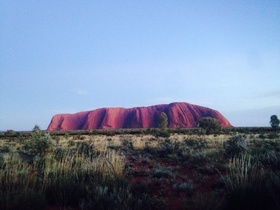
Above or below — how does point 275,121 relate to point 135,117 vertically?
below

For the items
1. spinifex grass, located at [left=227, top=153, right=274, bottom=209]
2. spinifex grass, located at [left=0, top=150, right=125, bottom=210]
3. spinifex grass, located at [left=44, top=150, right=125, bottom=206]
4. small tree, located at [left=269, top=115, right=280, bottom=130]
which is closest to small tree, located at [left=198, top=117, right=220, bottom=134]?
small tree, located at [left=269, top=115, right=280, bottom=130]

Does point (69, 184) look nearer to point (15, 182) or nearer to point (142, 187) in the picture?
point (15, 182)

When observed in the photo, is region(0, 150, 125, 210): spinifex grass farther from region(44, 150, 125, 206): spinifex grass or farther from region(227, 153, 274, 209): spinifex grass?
region(227, 153, 274, 209): spinifex grass

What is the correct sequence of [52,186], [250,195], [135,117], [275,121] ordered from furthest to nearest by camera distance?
[135,117], [275,121], [52,186], [250,195]

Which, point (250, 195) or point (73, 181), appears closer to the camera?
point (250, 195)

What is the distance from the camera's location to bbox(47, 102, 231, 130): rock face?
123 metres

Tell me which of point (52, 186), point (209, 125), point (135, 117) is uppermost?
point (135, 117)

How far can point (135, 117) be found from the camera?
132 meters

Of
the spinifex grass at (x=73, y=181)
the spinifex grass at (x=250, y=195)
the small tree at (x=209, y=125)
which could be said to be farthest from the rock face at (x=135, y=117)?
the spinifex grass at (x=250, y=195)

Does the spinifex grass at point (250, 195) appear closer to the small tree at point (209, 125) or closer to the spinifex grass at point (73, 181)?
the spinifex grass at point (73, 181)

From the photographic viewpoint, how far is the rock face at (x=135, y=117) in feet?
405

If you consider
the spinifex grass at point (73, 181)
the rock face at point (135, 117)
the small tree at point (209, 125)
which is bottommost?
the spinifex grass at point (73, 181)

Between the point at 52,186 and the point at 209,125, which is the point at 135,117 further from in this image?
the point at 52,186

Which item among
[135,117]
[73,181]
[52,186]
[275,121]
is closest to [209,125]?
[275,121]
